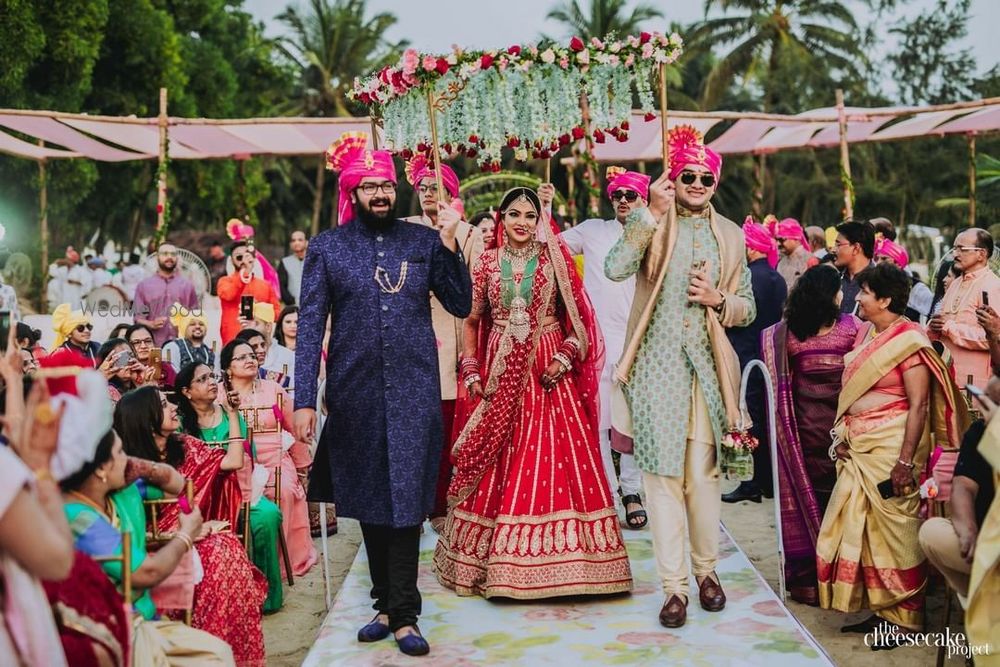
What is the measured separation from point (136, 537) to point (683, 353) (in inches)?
98.1

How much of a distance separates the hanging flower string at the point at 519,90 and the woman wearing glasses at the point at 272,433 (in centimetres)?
147

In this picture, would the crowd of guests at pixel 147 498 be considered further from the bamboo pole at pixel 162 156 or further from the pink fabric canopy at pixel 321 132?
the pink fabric canopy at pixel 321 132

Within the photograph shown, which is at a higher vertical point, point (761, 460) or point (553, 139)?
point (553, 139)

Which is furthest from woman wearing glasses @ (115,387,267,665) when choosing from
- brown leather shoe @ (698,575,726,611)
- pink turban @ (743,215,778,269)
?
pink turban @ (743,215,778,269)

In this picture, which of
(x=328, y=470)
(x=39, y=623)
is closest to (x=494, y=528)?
(x=328, y=470)

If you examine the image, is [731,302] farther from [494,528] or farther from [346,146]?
[346,146]

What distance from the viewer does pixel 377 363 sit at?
431cm

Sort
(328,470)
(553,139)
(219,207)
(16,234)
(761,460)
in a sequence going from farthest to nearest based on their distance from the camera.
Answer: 1. (219,207)
2. (16,234)
3. (761,460)
4. (553,139)
5. (328,470)

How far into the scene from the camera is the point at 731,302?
462 cm

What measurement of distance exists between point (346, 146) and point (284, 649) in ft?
7.52

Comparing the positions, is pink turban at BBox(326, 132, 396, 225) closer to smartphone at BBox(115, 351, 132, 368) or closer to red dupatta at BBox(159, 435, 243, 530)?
red dupatta at BBox(159, 435, 243, 530)

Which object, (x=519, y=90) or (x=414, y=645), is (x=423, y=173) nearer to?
(x=519, y=90)

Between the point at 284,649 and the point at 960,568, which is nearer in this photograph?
the point at 960,568

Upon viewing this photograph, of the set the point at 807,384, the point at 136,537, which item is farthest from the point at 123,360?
the point at 807,384
